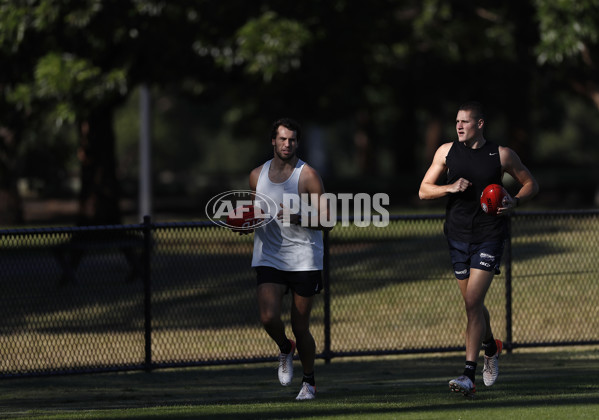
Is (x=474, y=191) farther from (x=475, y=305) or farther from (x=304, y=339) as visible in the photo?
(x=304, y=339)

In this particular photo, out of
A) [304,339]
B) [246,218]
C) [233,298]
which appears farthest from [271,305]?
[233,298]

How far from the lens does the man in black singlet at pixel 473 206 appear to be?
9.08 metres

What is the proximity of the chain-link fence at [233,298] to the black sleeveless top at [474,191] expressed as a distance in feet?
9.10

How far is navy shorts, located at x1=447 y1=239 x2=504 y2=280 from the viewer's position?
9.09m

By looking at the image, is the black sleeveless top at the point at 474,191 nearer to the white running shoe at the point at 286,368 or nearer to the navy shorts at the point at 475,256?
the navy shorts at the point at 475,256

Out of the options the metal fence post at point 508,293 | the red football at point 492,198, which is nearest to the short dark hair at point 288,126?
the red football at point 492,198

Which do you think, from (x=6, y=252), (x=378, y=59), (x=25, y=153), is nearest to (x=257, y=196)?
(x=6, y=252)

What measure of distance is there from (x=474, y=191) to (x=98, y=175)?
51.7ft

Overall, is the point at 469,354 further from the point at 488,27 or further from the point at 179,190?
the point at 179,190

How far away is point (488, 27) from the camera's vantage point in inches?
1332

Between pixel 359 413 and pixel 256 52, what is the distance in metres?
13.2

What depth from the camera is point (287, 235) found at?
29.2 feet

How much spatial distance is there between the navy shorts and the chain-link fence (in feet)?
8.87

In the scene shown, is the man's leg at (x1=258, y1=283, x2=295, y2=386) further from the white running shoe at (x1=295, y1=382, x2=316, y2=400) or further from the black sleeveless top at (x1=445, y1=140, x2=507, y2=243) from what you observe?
the black sleeveless top at (x1=445, y1=140, x2=507, y2=243)
